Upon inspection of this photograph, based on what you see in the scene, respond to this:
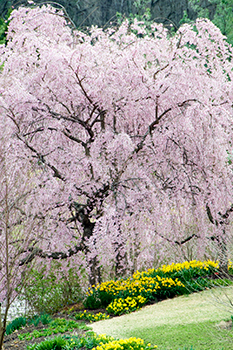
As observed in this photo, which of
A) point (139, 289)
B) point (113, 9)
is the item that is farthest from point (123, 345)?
point (113, 9)

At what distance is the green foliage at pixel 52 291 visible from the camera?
296 inches

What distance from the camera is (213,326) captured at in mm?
4625

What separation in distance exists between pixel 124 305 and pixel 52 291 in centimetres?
240

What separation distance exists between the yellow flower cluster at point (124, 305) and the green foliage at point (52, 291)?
1603 mm

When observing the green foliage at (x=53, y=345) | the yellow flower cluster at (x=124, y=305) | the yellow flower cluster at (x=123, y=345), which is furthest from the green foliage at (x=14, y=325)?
the yellow flower cluster at (x=123, y=345)

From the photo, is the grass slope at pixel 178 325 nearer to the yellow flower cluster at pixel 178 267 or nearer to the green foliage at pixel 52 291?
the yellow flower cluster at pixel 178 267

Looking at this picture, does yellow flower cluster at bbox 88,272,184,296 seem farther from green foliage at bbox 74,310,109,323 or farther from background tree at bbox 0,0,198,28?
background tree at bbox 0,0,198,28

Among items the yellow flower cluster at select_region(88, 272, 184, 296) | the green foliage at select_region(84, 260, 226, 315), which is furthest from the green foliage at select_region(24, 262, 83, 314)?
the yellow flower cluster at select_region(88, 272, 184, 296)

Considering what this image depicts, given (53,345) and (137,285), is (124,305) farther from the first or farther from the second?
(53,345)

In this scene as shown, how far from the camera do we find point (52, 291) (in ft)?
25.7

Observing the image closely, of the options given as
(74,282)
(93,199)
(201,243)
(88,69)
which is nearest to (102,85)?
(88,69)

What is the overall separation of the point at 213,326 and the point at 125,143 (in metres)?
2.77

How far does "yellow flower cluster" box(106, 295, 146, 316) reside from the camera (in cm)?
596

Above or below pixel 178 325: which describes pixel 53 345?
above
